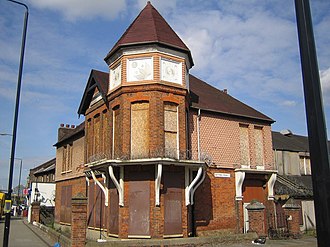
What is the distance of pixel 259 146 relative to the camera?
2180cm

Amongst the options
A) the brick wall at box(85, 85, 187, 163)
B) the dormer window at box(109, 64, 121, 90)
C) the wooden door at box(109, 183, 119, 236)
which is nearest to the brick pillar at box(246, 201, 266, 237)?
the brick wall at box(85, 85, 187, 163)

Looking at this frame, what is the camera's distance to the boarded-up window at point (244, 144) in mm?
20781

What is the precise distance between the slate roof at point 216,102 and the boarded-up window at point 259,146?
35.2 inches

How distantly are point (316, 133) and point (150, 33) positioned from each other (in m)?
14.6

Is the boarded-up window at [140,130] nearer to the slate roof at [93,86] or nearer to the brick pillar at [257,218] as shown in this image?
the slate roof at [93,86]

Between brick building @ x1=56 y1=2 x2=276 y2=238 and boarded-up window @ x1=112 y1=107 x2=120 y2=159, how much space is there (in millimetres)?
52

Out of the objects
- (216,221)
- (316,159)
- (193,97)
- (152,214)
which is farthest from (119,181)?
(316,159)

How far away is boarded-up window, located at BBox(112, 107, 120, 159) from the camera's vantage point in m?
16.3

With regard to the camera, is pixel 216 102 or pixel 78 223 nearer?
pixel 78 223

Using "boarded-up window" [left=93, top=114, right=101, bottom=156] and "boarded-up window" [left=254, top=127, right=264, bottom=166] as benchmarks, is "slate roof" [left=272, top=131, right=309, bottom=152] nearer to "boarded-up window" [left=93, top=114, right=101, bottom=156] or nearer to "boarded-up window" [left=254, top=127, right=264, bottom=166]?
"boarded-up window" [left=254, top=127, right=264, bottom=166]

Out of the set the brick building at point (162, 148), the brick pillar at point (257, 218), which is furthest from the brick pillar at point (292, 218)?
the brick pillar at point (257, 218)

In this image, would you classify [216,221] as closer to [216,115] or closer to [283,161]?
[216,115]

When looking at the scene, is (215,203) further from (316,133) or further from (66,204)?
(316,133)

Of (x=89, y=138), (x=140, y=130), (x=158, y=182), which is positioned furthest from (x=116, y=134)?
(x=89, y=138)
